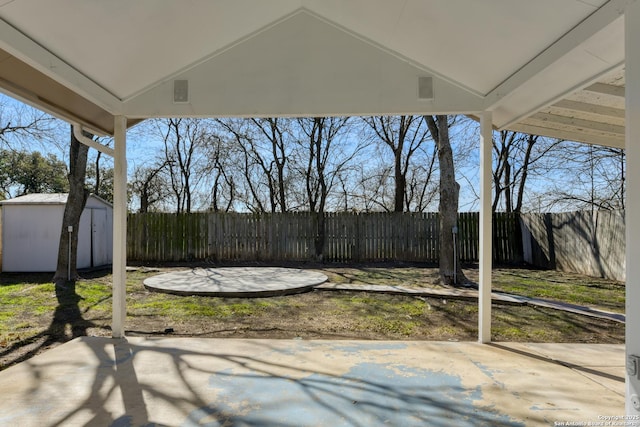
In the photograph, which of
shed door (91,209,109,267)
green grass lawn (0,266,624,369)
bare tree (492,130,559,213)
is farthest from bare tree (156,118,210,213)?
bare tree (492,130,559,213)

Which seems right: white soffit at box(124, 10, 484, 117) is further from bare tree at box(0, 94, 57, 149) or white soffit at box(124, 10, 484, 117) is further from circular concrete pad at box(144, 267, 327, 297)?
bare tree at box(0, 94, 57, 149)

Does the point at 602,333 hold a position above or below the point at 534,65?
below

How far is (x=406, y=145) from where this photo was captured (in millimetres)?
13109

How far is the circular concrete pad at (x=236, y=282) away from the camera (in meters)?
6.12

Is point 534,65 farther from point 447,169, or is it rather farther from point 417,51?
point 447,169

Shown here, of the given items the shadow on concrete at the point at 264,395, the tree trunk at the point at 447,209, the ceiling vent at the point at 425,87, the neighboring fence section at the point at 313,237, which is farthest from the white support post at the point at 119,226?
the neighboring fence section at the point at 313,237

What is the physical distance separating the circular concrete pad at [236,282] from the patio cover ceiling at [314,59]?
3.23 m

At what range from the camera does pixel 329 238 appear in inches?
407

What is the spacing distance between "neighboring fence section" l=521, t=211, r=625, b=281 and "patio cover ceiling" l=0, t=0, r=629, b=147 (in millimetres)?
5101

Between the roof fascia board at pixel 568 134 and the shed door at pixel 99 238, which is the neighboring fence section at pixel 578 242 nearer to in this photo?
the roof fascia board at pixel 568 134

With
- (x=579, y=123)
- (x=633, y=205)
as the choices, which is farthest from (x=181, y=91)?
(x=579, y=123)

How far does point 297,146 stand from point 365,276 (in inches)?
263

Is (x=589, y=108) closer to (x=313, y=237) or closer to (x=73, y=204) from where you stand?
(x=313, y=237)

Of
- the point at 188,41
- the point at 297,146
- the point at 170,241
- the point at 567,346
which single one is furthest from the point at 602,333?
the point at 297,146
